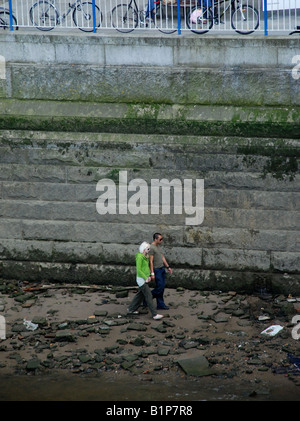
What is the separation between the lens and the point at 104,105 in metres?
13.8

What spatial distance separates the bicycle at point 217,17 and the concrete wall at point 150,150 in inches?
26.8

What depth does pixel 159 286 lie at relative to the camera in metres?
13.2

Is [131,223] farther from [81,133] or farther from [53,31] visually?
[53,31]

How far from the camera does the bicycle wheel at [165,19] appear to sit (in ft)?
46.1

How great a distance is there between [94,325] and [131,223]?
222 cm

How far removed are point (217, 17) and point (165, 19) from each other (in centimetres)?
103

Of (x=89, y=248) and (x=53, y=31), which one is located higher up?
(x=53, y=31)

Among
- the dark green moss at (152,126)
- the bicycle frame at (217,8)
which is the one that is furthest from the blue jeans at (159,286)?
the bicycle frame at (217,8)

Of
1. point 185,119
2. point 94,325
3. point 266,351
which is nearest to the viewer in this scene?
point 266,351

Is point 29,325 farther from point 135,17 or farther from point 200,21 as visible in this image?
point 200,21

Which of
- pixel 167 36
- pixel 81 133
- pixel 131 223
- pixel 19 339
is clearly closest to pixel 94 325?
pixel 19 339

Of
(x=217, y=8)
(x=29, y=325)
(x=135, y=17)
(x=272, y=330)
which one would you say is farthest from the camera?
(x=135, y=17)

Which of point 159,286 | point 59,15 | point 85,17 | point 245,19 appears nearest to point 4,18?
point 59,15
